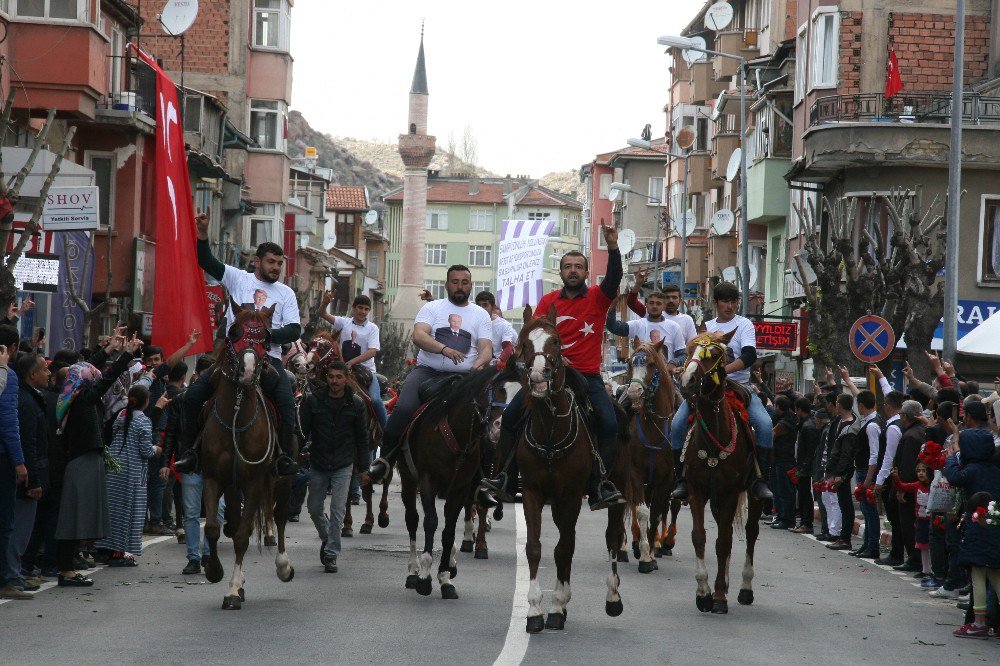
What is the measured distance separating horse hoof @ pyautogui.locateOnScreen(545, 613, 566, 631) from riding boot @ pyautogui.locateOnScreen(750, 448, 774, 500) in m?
2.68

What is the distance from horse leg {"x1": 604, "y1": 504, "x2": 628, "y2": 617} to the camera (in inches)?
473

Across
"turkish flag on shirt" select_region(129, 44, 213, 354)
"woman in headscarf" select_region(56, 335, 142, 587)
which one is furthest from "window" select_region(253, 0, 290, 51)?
"woman in headscarf" select_region(56, 335, 142, 587)

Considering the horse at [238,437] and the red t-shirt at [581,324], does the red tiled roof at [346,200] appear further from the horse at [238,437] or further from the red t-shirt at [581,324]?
the red t-shirt at [581,324]

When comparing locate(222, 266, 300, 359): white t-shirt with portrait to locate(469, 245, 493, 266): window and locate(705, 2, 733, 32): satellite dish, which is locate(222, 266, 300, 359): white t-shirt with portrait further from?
locate(469, 245, 493, 266): window

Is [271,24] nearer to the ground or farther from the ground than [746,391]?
farther from the ground

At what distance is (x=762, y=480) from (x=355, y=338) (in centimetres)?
806

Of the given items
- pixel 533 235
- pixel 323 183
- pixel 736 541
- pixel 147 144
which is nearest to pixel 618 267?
pixel 736 541

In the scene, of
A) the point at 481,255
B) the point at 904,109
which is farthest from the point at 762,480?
the point at 481,255

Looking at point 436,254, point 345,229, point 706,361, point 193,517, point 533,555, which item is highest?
point 436,254

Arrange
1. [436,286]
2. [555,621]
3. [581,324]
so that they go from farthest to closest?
[436,286] → [581,324] → [555,621]

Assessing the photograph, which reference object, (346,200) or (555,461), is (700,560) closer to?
(555,461)

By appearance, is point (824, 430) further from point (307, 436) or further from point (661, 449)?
point (307, 436)

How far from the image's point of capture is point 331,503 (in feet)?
51.5

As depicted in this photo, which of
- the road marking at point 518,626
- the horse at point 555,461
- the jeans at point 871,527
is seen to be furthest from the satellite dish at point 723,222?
the horse at point 555,461
